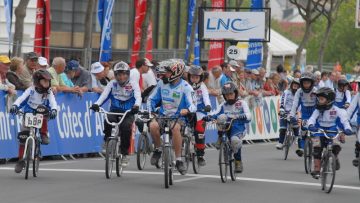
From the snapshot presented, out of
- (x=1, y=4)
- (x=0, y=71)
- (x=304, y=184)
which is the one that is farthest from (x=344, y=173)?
(x=1, y=4)

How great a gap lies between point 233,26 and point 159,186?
18.8m

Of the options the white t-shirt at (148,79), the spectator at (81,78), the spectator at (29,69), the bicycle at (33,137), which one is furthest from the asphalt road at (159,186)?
the white t-shirt at (148,79)

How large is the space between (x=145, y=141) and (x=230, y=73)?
765 cm

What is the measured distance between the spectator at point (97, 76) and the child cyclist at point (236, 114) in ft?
14.5

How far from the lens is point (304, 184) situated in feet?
59.8

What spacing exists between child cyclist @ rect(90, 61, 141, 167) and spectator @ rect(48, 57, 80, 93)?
2920 mm

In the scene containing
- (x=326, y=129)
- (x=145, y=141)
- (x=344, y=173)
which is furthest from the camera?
(x=344, y=173)

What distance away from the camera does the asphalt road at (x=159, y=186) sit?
49.5 feet

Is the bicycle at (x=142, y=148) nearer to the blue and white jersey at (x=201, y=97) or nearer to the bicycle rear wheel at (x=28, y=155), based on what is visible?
the blue and white jersey at (x=201, y=97)

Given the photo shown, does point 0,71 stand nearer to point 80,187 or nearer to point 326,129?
point 80,187

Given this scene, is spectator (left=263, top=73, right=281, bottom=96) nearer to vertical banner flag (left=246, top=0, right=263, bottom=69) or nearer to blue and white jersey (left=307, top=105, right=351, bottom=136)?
vertical banner flag (left=246, top=0, right=263, bottom=69)

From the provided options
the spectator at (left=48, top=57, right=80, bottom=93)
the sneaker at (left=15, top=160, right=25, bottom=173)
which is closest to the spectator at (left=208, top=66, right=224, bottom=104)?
the spectator at (left=48, top=57, right=80, bottom=93)

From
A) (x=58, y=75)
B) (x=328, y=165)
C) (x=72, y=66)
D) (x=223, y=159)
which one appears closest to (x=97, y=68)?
(x=72, y=66)

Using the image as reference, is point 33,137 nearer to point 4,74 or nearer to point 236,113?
point 4,74
